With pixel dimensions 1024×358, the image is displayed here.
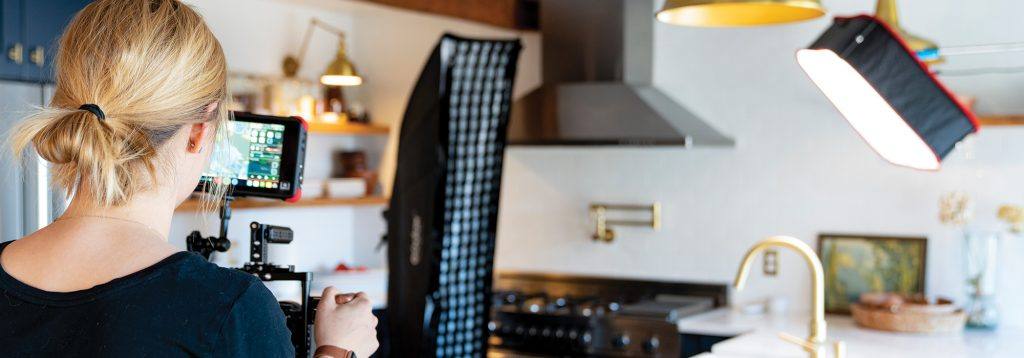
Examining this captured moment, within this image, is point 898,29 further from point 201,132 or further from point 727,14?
point 201,132

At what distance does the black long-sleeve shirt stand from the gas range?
3.10 metres

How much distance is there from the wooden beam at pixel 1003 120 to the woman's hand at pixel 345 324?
3.15m

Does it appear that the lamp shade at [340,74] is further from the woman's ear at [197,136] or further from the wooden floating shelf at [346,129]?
the woman's ear at [197,136]

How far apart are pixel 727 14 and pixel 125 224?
6.05 feet

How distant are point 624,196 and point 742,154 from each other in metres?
0.57

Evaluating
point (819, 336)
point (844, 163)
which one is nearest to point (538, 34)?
point (844, 163)

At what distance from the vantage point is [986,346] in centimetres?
368

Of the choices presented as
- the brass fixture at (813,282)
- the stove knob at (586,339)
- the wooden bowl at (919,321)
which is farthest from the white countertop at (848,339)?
the brass fixture at (813,282)

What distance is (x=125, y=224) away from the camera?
1.29 m

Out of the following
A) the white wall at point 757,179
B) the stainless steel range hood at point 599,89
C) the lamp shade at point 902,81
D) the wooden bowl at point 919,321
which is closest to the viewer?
the lamp shade at point 902,81

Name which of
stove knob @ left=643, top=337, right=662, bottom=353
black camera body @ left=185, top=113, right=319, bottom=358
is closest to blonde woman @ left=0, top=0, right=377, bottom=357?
black camera body @ left=185, top=113, right=319, bottom=358

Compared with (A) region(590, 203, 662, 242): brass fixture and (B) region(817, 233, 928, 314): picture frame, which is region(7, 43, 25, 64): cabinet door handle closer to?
(A) region(590, 203, 662, 242): brass fixture

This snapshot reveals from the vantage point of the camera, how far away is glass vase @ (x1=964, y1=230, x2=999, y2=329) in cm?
402

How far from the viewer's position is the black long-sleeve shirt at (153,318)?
1.21 m
